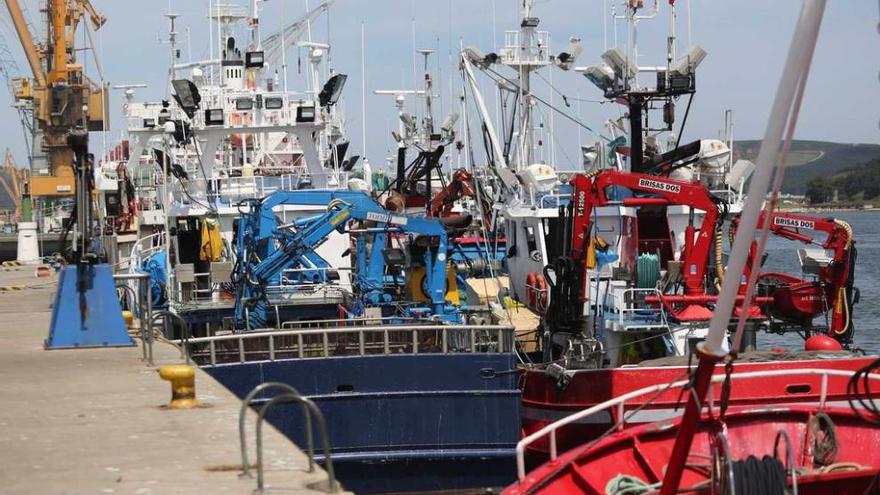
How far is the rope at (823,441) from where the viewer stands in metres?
10.9

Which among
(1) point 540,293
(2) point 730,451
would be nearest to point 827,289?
(1) point 540,293

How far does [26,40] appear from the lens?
50000 millimetres

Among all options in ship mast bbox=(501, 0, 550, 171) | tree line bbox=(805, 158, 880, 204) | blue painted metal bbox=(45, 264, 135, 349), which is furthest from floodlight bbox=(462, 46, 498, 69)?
tree line bbox=(805, 158, 880, 204)

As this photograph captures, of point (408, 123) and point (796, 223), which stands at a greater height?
point (408, 123)

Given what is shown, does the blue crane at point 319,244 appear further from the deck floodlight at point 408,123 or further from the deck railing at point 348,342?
the deck floodlight at point 408,123

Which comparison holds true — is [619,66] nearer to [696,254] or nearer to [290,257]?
[696,254]

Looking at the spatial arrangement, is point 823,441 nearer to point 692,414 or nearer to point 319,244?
point 692,414

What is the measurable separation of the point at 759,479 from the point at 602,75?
1404 cm

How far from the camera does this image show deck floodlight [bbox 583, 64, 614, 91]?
73.1 feet

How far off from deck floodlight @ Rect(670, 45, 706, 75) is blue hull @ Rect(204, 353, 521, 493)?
25.8ft

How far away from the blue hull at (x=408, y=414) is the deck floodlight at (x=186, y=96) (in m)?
11.1

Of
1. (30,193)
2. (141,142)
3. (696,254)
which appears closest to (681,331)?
(696,254)

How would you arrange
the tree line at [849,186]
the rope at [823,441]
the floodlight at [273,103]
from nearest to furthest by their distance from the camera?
the rope at [823,441] < the floodlight at [273,103] < the tree line at [849,186]

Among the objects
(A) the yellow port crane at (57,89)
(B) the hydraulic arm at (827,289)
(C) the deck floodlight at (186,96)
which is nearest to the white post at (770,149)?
(B) the hydraulic arm at (827,289)
